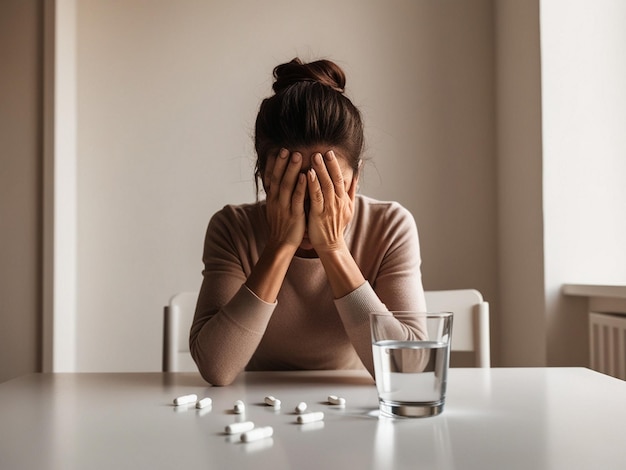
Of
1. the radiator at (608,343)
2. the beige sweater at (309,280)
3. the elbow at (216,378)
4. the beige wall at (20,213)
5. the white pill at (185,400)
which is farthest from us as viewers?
the beige wall at (20,213)

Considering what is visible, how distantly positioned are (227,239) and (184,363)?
116cm

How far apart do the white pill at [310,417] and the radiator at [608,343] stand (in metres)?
1.11

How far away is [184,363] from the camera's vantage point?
2.27 metres

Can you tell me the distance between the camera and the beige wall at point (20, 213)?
2.24 metres

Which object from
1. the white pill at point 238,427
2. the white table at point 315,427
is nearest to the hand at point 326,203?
the white table at point 315,427

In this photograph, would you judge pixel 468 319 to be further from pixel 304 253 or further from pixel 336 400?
pixel 336 400

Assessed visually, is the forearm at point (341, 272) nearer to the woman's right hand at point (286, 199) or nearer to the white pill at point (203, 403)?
the woman's right hand at point (286, 199)

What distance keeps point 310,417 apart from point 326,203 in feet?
1.71

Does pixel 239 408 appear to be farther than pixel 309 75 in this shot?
No

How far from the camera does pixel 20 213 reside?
225 centimetres

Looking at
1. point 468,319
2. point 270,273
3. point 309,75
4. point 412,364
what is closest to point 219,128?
point 309,75

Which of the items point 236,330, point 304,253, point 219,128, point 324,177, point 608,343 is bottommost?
point 608,343

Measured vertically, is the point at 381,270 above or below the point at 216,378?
above

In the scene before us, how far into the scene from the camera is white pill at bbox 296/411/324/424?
634 mm
